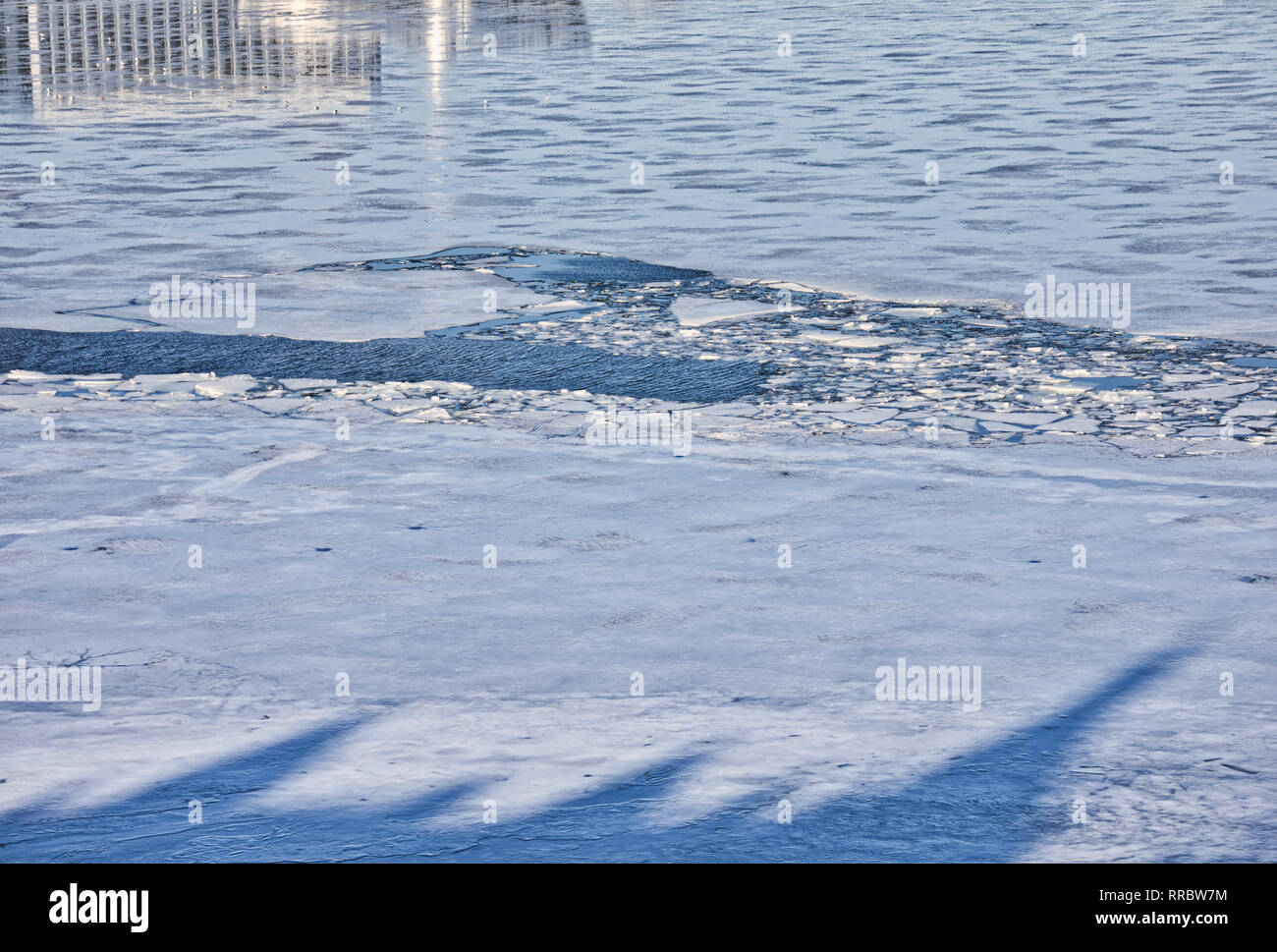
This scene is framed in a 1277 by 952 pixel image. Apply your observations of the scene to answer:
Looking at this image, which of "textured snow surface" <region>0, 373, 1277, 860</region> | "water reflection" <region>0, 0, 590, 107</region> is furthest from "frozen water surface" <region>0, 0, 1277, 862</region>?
"water reflection" <region>0, 0, 590, 107</region>

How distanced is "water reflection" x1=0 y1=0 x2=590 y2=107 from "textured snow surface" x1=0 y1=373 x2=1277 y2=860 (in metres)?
12.3

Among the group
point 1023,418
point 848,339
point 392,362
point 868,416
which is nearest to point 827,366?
point 848,339

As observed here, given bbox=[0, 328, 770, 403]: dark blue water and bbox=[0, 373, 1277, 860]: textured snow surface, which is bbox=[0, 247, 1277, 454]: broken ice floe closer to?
bbox=[0, 328, 770, 403]: dark blue water

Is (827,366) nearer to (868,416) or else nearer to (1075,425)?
(868,416)

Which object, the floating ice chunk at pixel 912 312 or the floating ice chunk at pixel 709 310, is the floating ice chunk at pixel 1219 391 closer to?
the floating ice chunk at pixel 912 312

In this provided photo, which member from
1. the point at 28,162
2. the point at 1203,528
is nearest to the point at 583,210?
the point at 28,162

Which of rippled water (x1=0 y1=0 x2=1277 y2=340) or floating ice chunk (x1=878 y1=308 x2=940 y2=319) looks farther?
rippled water (x1=0 y1=0 x2=1277 y2=340)

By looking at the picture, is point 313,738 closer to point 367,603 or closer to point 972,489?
point 367,603

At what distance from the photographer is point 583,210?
9859 millimetres

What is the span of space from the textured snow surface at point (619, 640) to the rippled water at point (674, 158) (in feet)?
7.08

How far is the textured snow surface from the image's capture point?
3.05m

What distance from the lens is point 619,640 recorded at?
3.94 meters
